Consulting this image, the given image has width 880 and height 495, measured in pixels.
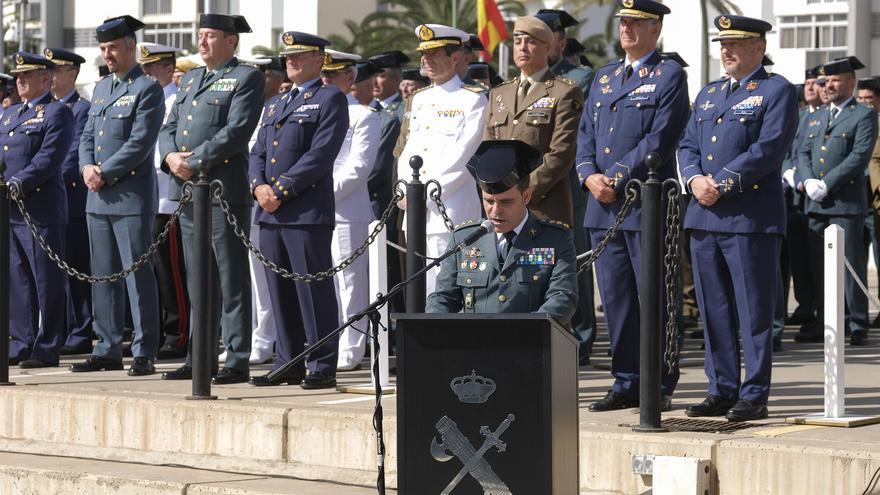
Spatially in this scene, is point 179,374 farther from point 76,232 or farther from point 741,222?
point 741,222

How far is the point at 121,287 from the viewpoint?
416 inches

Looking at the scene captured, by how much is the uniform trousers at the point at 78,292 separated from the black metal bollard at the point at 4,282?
2.08m

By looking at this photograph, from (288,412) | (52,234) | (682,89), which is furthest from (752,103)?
(52,234)

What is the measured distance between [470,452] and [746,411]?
101 inches

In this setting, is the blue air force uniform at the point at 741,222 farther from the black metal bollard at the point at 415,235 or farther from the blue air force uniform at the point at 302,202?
the blue air force uniform at the point at 302,202

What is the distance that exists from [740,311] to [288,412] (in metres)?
2.37

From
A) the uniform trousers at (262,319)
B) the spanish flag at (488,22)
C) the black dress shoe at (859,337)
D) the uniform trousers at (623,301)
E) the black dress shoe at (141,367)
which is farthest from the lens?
the spanish flag at (488,22)

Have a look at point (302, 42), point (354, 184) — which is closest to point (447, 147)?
point (302, 42)

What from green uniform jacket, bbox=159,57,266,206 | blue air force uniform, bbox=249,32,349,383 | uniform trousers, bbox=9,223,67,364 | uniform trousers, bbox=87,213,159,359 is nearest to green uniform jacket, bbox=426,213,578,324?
blue air force uniform, bbox=249,32,349,383

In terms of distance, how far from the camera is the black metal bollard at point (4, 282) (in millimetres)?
9781

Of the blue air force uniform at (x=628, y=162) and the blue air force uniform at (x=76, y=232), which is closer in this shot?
the blue air force uniform at (x=628, y=162)

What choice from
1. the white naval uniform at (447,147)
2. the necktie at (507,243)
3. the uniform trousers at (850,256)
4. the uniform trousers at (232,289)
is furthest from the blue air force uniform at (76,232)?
the necktie at (507,243)

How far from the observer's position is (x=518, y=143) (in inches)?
257

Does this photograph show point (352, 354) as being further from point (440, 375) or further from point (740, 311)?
point (440, 375)
